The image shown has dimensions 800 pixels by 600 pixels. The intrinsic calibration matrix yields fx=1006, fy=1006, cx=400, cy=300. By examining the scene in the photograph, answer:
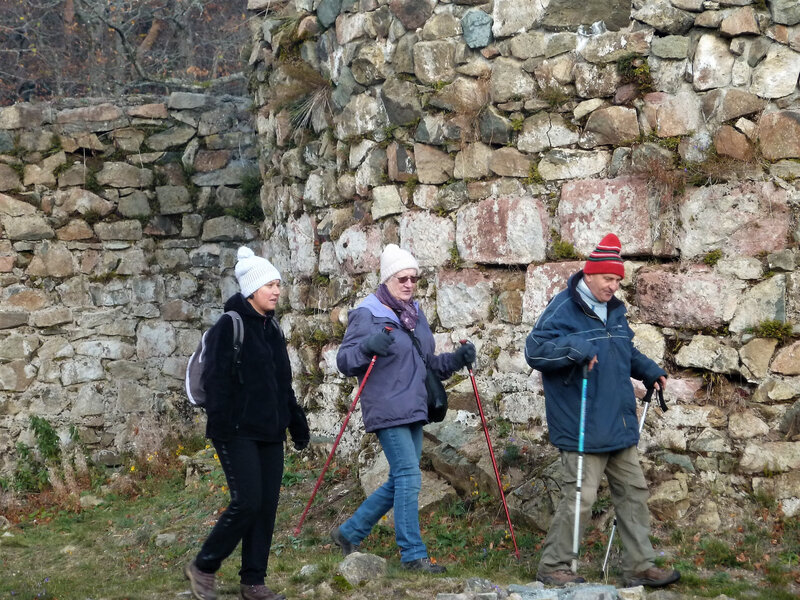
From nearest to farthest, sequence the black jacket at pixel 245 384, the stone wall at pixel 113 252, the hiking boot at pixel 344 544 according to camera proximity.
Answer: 1. the black jacket at pixel 245 384
2. the hiking boot at pixel 344 544
3. the stone wall at pixel 113 252

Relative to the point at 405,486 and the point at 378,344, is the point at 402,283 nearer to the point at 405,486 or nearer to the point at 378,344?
the point at 378,344

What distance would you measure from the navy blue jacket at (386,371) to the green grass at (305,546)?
2.48 ft

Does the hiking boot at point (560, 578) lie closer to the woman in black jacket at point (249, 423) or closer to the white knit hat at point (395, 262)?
the woman in black jacket at point (249, 423)

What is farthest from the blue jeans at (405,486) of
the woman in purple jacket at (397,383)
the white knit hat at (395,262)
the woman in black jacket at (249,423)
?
the white knit hat at (395,262)

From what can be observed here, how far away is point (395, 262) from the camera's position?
16.8ft

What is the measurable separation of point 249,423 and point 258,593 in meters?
0.78

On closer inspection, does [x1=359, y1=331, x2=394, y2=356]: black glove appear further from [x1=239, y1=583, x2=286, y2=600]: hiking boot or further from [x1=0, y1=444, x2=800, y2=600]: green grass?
[x1=239, y1=583, x2=286, y2=600]: hiking boot

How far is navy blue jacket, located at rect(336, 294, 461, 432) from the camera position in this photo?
493cm

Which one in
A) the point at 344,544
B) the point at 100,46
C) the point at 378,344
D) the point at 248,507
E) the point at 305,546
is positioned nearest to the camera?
the point at 248,507

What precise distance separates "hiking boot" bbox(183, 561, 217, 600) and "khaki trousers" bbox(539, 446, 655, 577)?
1.51 meters

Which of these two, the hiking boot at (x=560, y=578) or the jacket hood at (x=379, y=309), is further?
the jacket hood at (x=379, y=309)

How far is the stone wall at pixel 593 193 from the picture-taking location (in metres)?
5.33

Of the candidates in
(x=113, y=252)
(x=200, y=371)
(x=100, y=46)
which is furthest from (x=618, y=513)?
(x=100, y=46)

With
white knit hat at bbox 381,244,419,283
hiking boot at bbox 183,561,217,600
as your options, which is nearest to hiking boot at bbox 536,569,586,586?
hiking boot at bbox 183,561,217,600
